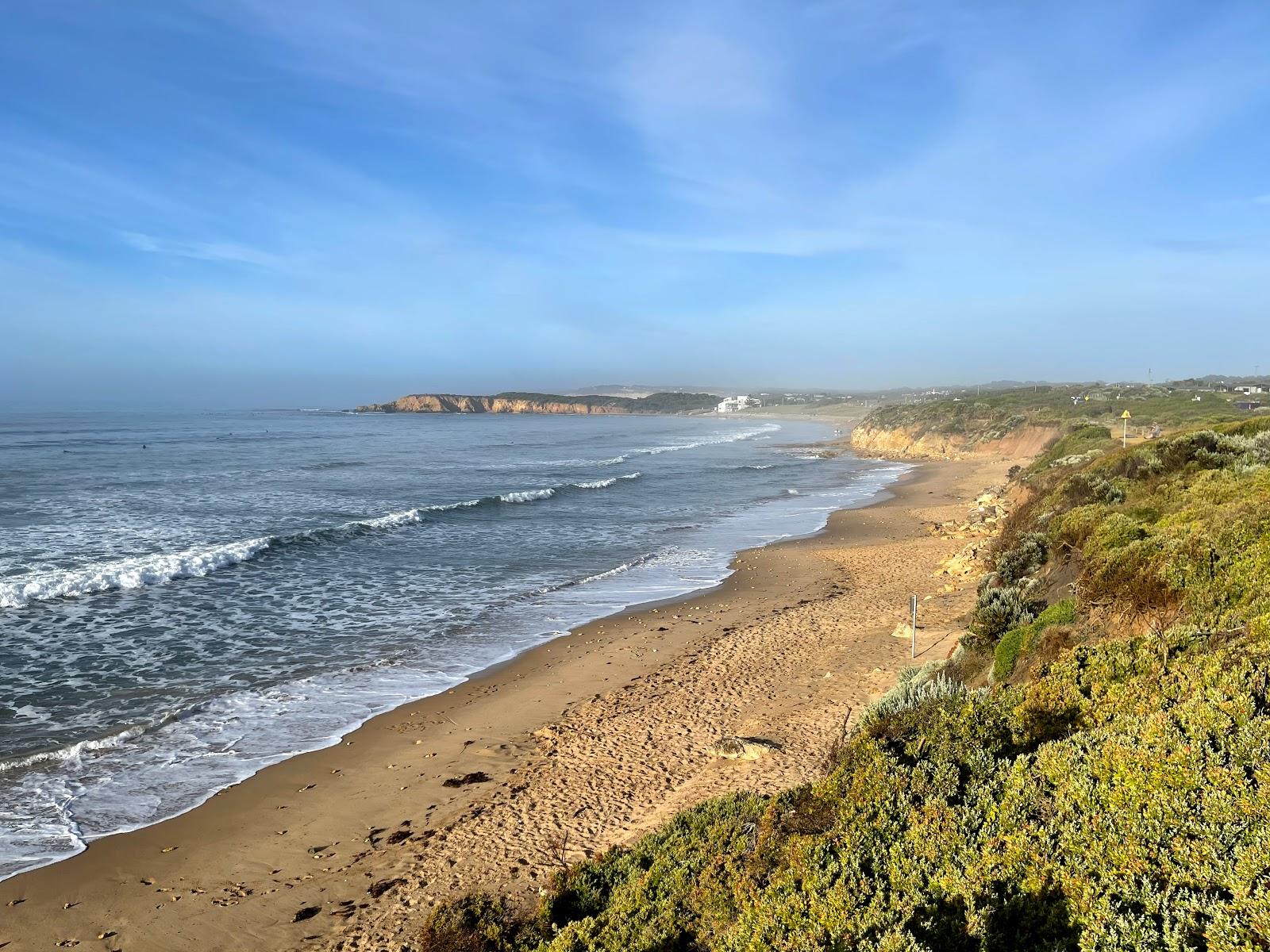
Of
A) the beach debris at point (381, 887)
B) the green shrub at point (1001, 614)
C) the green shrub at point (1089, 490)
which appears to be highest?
the green shrub at point (1089, 490)

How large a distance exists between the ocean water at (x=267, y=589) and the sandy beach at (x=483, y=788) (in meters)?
0.85

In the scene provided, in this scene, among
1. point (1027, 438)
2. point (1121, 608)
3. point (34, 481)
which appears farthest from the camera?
point (1027, 438)

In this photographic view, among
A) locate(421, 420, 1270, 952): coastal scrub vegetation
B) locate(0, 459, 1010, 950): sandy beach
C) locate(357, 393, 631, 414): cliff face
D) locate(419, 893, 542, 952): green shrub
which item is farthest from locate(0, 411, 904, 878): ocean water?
locate(357, 393, 631, 414): cliff face

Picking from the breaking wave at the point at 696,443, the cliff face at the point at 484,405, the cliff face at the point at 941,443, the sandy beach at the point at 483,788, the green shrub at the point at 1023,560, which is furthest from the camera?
the cliff face at the point at 484,405

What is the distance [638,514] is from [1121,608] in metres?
22.7

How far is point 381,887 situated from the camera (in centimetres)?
663

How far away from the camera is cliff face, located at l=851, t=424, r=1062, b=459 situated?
47784 mm

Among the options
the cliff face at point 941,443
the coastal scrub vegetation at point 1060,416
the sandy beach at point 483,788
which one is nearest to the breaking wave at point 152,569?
the sandy beach at point 483,788

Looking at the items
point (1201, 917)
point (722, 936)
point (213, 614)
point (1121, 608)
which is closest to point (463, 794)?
point (722, 936)

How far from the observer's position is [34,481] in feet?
116

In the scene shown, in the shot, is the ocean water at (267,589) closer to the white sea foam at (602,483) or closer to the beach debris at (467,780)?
the white sea foam at (602,483)

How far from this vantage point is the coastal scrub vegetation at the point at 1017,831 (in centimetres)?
357

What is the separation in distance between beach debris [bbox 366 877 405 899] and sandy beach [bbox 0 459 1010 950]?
0.6 inches

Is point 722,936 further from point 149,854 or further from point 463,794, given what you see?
point 149,854
